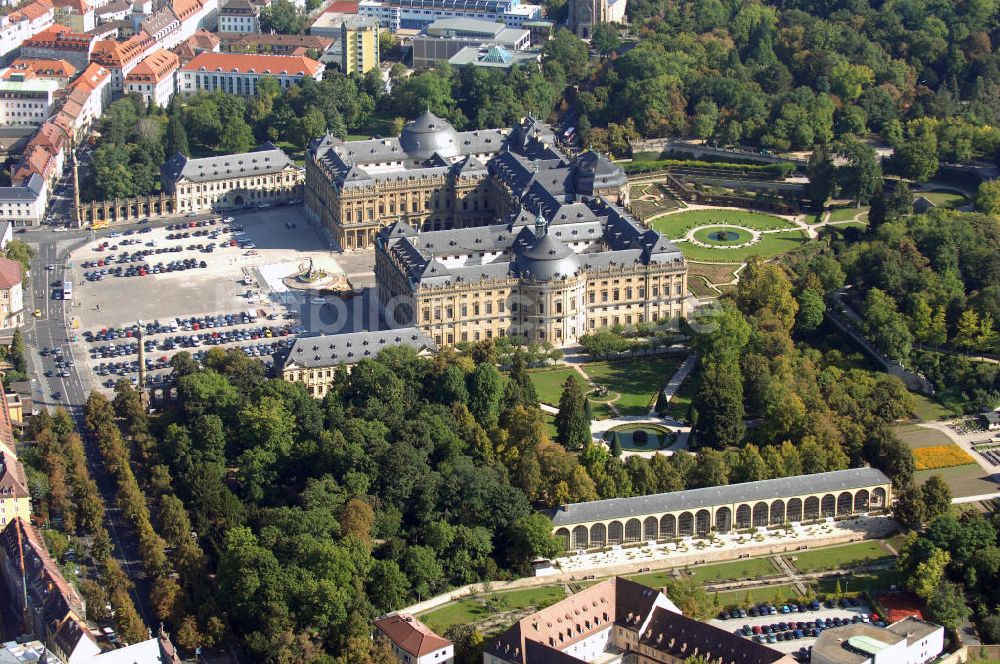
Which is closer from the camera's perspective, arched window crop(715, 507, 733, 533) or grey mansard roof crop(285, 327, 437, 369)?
arched window crop(715, 507, 733, 533)

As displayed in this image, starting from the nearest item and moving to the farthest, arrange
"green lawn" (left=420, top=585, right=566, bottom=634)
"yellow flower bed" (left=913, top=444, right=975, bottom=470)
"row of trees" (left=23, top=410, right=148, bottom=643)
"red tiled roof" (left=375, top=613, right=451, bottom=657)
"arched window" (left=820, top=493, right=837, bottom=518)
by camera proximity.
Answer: "red tiled roof" (left=375, top=613, right=451, bottom=657)
"row of trees" (left=23, top=410, right=148, bottom=643)
"green lawn" (left=420, top=585, right=566, bottom=634)
"arched window" (left=820, top=493, right=837, bottom=518)
"yellow flower bed" (left=913, top=444, right=975, bottom=470)

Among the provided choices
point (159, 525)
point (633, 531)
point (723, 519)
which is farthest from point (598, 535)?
point (159, 525)

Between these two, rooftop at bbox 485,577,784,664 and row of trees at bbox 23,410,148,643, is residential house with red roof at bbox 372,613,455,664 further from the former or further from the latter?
row of trees at bbox 23,410,148,643

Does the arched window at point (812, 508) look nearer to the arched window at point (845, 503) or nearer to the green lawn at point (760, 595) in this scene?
the arched window at point (845, 503)

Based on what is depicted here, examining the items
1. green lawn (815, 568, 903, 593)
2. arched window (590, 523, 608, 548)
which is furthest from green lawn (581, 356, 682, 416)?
green lawn (815, 568, 903, 593)

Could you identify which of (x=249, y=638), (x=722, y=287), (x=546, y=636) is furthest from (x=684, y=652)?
(x=722, y=287)

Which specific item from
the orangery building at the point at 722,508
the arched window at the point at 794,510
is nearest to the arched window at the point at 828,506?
the orangery building at the point at 722,508
